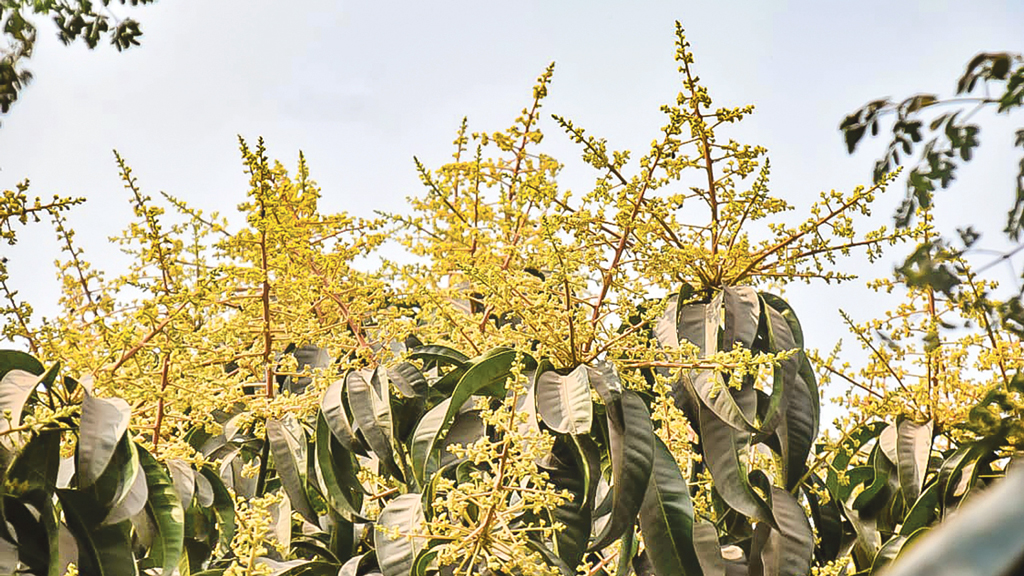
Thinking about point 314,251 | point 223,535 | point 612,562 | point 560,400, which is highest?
point 314,251

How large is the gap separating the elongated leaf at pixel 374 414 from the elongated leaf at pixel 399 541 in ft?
0.53

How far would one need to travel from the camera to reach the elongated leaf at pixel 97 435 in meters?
1.45

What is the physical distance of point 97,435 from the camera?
148cm

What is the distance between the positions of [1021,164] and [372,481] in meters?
1.61

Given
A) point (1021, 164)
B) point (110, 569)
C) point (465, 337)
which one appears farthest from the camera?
point (465, 337)

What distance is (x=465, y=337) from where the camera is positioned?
2.07 m

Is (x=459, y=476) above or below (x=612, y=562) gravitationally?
above

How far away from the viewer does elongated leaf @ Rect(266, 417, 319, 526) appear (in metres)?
1.94

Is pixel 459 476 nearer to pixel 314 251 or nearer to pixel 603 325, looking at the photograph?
pixel 603 325

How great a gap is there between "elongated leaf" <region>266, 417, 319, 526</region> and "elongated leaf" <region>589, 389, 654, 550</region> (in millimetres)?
596

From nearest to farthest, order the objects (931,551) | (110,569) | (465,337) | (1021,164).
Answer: (931,551) → (1021,164) → (110,569) → (465,337)

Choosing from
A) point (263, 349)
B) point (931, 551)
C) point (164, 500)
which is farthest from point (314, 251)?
point (931, 551)

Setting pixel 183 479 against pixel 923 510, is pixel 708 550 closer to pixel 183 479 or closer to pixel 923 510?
pixel 923 510

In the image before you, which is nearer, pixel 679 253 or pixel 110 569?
pixel 110 569
